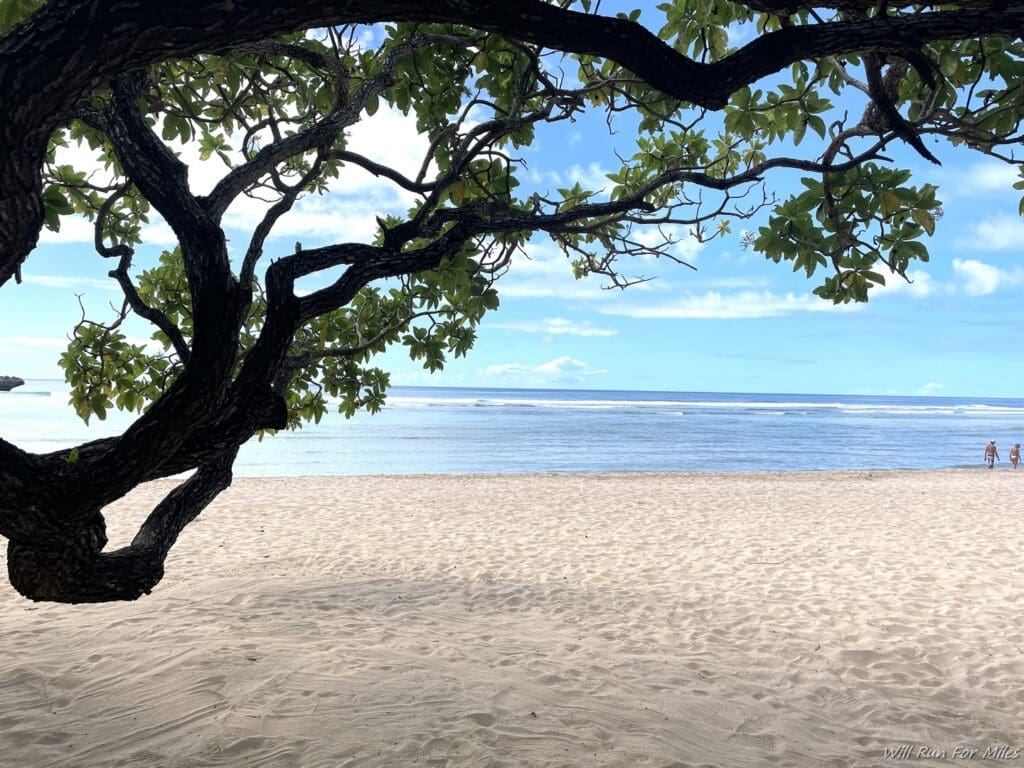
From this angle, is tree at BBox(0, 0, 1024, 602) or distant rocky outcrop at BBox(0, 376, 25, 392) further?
distant rocky outcrop at BBox(0, 376, 25, 392)

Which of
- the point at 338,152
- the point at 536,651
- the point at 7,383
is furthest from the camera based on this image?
the point at 7,383

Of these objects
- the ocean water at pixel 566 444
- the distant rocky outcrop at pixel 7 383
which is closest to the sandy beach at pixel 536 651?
the ocean water at pixel 566 444

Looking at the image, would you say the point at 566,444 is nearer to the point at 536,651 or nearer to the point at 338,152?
the point at 536,651

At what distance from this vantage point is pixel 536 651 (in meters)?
5.15

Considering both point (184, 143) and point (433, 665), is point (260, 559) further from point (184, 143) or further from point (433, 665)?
point (184, 143)

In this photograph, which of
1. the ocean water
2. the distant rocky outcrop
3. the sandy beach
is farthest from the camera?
the distant rocky outcrop

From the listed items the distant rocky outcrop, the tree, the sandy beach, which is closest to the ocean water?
the sandy beach

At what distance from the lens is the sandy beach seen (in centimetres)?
364

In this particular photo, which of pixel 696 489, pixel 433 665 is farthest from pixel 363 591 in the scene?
pixel 696 489

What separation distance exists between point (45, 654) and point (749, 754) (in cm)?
469

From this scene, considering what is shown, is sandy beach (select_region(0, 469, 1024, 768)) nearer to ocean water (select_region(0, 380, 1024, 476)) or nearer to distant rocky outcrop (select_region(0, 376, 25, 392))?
ocean water (select_region(0, 380, 1024, 476))

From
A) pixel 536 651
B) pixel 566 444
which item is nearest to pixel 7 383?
pixel 566 444

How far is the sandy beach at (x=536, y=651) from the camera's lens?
364 centimetres

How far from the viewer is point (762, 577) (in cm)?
768
